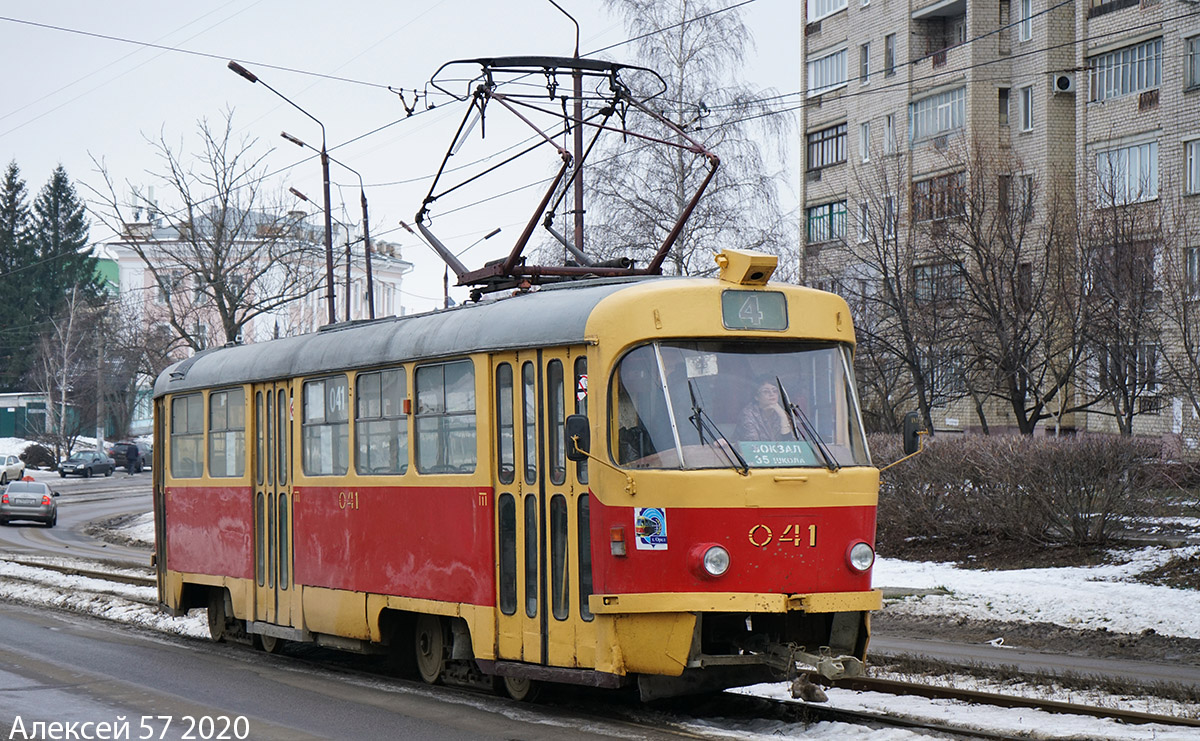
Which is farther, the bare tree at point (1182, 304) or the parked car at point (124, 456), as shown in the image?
the parked car at point (124, 456)

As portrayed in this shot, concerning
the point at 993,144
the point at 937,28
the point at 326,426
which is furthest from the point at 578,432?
the point at 937,28

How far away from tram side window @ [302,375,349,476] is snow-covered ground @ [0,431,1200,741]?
4.04 meters

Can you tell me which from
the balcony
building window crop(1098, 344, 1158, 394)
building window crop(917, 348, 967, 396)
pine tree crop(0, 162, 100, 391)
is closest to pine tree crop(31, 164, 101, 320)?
pine tree crop(0, 162, 100, 391)

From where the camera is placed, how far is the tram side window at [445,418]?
10.6 metres

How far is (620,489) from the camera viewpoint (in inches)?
360

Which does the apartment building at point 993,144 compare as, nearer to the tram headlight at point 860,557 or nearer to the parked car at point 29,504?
the tram headlight at point 860,557

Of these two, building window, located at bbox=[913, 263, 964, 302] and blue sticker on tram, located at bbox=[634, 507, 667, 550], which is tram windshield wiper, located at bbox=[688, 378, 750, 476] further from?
building window, located at bbox=[913, 263, 964, 302]

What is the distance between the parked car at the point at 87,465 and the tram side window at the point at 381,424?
56.9 m

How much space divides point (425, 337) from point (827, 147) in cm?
4106

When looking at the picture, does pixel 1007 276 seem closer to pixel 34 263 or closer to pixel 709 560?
pixel 709 560

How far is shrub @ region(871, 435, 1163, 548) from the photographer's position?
19516 millimetres

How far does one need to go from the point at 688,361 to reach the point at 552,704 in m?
2.78

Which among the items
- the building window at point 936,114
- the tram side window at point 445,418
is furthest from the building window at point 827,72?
the tram side window at point 445,418

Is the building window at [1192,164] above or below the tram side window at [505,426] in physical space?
above
